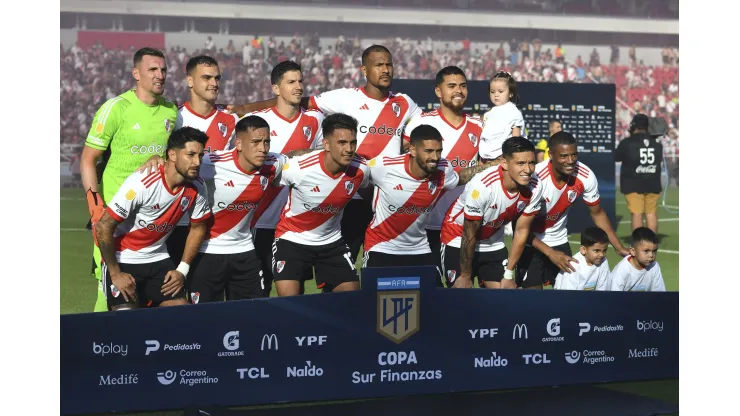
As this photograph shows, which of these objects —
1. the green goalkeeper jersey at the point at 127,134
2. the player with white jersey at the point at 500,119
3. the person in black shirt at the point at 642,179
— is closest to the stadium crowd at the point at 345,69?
the person in black shirt at the point at 642,179

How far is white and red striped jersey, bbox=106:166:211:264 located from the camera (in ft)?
22.4

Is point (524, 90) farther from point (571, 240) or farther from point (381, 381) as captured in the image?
point (381, 381)

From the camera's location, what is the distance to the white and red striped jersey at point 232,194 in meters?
7.39

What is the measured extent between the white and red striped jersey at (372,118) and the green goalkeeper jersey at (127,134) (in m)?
1.45

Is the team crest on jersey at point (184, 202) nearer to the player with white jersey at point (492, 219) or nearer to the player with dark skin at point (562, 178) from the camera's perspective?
the player with white jersey at point (492, 219)

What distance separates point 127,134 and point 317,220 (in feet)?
4.90

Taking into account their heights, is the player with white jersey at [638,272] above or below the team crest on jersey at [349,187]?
below

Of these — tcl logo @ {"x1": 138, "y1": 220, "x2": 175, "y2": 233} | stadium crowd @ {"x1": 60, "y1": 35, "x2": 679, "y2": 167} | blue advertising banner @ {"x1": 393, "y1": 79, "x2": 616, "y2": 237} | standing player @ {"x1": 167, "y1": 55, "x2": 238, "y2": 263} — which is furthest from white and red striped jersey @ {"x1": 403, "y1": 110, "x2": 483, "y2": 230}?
stadium crowd @ {"x1": 60, "y1": 35, "x2": 679, "y2": 167}

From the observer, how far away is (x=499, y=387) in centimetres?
654

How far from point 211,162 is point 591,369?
297 cm

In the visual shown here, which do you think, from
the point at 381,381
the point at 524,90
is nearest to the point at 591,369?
the point at 381,381

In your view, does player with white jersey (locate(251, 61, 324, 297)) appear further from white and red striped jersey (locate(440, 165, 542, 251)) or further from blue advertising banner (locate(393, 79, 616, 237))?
blue advertising banner (locate(393, 79, 616, 237))

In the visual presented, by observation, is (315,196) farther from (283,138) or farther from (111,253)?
(111,253)

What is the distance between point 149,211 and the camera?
22.9 ft
